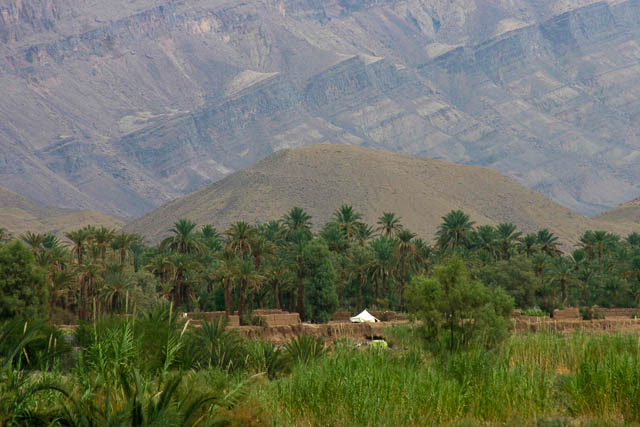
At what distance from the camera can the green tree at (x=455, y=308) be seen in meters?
26.8

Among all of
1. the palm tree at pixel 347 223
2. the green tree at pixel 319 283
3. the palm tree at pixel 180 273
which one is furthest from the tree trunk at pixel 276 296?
the palm tree at pixel 347 223

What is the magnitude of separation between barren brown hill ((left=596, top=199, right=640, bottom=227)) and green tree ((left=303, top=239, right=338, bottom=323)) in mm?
124717

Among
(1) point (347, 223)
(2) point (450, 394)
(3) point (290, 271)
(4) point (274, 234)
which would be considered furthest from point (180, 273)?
(2) point (450, 394)

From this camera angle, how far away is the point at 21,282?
5050cm

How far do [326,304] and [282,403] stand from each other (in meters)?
50.6

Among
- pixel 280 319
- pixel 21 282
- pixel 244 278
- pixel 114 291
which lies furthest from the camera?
pixel 244 278

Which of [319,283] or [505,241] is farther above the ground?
[505,241]

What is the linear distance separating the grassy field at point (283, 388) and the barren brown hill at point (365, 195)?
13402 centimetres

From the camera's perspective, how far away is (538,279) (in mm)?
72000

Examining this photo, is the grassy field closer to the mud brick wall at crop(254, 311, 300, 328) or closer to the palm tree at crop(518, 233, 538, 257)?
the mud brick wall at crop(254, 311, 300, 328)

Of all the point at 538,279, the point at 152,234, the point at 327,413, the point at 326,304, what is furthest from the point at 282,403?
the point at 152,234

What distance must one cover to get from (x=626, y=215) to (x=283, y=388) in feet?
597

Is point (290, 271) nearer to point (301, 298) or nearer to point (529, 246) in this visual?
point (301, 298)

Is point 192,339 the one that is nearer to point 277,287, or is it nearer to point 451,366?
point 451,366
